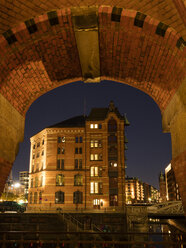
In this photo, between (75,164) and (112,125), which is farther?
(112,125)

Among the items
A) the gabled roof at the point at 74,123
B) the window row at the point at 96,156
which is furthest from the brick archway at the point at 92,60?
the gabled roof at the point at 74,123

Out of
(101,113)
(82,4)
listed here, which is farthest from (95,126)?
(82,4)

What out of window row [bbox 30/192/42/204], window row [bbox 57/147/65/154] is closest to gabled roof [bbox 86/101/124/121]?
window row [bbox 57/147/65/154]

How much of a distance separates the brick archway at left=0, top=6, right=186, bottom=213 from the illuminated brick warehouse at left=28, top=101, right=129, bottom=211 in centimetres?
3486

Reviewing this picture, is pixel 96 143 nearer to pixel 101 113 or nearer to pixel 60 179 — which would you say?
pixel 101 113

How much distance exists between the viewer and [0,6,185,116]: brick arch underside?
6.02 meters

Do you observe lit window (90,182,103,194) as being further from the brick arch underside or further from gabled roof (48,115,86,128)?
the brick arch underside

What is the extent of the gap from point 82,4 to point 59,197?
39062 millimetres

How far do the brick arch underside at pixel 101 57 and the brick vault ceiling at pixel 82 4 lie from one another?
0.48ft

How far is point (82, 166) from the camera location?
42.8m

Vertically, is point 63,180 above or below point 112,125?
below

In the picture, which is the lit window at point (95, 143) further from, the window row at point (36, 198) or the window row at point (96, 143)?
the window row at point (36, 198)

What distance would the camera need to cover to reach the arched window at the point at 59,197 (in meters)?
41.0

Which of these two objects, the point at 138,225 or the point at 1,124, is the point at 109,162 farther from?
the point at 1,124
